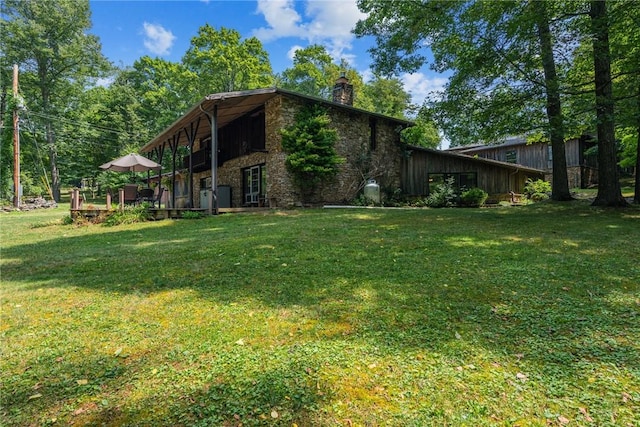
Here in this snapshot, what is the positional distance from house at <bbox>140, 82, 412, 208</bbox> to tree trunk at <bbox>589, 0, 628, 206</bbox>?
8.28 metres

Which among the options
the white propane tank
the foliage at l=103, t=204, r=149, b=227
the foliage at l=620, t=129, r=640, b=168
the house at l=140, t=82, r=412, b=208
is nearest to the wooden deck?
the foliage at l=103, t=204, r=149, b=227

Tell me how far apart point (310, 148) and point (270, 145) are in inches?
78.0

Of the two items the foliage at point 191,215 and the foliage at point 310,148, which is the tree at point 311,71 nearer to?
the foliage at point 310,148

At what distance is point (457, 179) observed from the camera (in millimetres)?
18656

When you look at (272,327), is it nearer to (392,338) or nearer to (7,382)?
(392,338)

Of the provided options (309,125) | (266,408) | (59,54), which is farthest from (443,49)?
(59,54)

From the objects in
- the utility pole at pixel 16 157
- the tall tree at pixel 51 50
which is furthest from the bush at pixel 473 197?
the tall tree at pixel 51 50

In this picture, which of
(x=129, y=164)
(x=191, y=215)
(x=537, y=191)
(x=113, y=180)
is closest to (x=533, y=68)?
(x=191, y=215)

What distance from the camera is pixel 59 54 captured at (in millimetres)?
28344

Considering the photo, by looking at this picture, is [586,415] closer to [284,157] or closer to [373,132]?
[284,157]

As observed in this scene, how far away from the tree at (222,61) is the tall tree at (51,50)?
27.7 ft

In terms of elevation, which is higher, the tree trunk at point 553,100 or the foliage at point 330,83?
the foliage at point 330,83

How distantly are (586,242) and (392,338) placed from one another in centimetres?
498

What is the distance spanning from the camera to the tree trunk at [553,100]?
8.51 metres
